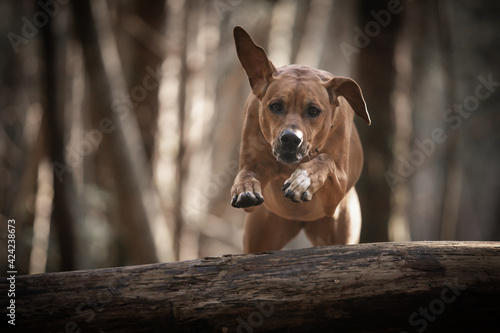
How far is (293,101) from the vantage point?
3.75 meters

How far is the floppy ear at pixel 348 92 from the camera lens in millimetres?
3867

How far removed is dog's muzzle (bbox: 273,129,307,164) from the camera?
11.6 ft

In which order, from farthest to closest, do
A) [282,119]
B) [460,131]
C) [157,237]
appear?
[460,131], [157,237], [282,119]

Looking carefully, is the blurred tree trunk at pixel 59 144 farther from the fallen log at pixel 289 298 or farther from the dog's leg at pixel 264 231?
the fallen log at pixel 289 298

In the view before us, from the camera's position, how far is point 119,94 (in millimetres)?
7098

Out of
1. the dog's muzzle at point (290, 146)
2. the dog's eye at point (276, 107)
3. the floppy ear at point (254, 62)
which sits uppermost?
the floppy ear at point (254, 62)

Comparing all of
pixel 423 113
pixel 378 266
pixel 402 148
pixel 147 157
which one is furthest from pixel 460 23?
pixel 378 266

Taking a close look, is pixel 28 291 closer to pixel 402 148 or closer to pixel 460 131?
pixel 402 148

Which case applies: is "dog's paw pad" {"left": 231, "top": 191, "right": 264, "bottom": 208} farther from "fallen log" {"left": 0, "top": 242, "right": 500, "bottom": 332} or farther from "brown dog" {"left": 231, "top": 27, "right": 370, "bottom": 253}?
"fallen log" {"left": 0, "top": 242, "right": 500, "bottom": 332}

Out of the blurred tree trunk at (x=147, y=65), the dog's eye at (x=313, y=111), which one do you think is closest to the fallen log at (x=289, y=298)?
the dog's eye at (x=313, y=111)

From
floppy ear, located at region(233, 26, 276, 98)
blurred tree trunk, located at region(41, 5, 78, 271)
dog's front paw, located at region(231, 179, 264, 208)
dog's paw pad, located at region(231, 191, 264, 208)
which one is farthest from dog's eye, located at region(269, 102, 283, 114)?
blurred tree trunk, located at region(41, 5, 78, 271)

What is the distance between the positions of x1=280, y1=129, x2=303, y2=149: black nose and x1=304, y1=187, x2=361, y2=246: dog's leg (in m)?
1.26

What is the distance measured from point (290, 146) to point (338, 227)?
1.44m

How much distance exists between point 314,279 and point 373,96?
183 inches
